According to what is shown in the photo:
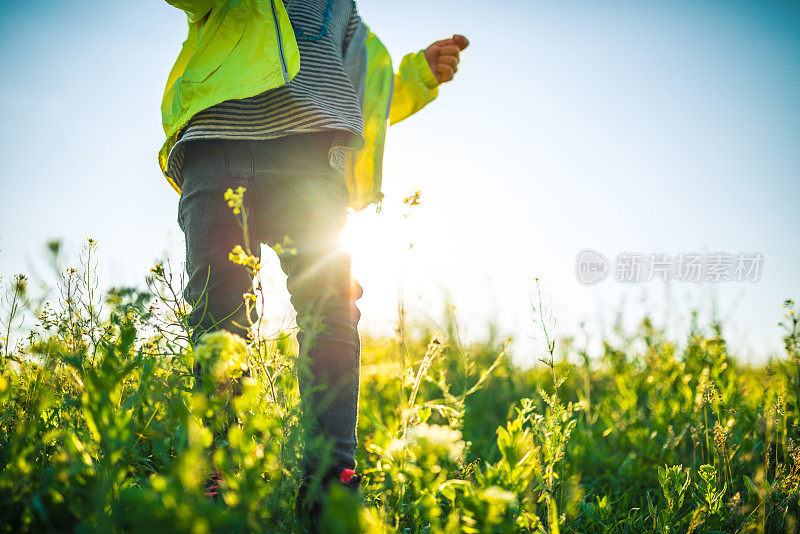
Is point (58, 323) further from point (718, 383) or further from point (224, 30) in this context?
point (718, 383)

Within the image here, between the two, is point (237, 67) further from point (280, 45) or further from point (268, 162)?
point (268, 162)

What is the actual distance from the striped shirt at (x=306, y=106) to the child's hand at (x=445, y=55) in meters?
0.44

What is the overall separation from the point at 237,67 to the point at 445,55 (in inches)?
37.2

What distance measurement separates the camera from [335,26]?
6.14 feet

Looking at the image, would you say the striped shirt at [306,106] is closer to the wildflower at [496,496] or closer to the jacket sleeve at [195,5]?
the jacket sleeve at [195,5]

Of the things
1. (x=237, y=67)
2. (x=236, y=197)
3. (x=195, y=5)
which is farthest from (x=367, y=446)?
(x=195, y=5)

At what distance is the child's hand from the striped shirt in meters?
0.44

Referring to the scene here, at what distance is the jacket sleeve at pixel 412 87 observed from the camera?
2.08 meters

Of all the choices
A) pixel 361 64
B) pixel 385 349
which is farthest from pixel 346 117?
pixel 385 349

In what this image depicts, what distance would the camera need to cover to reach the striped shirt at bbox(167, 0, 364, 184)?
5.04ft

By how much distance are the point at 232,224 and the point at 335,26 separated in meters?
0.93

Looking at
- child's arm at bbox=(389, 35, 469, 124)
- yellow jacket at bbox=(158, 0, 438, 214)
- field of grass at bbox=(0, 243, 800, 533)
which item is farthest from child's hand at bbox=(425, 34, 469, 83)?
field of grass at bbox=(0, 243, 800, 533)

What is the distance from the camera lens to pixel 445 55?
6.78 feet

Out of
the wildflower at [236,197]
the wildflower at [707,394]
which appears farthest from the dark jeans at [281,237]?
the wildflower at [707,394]
